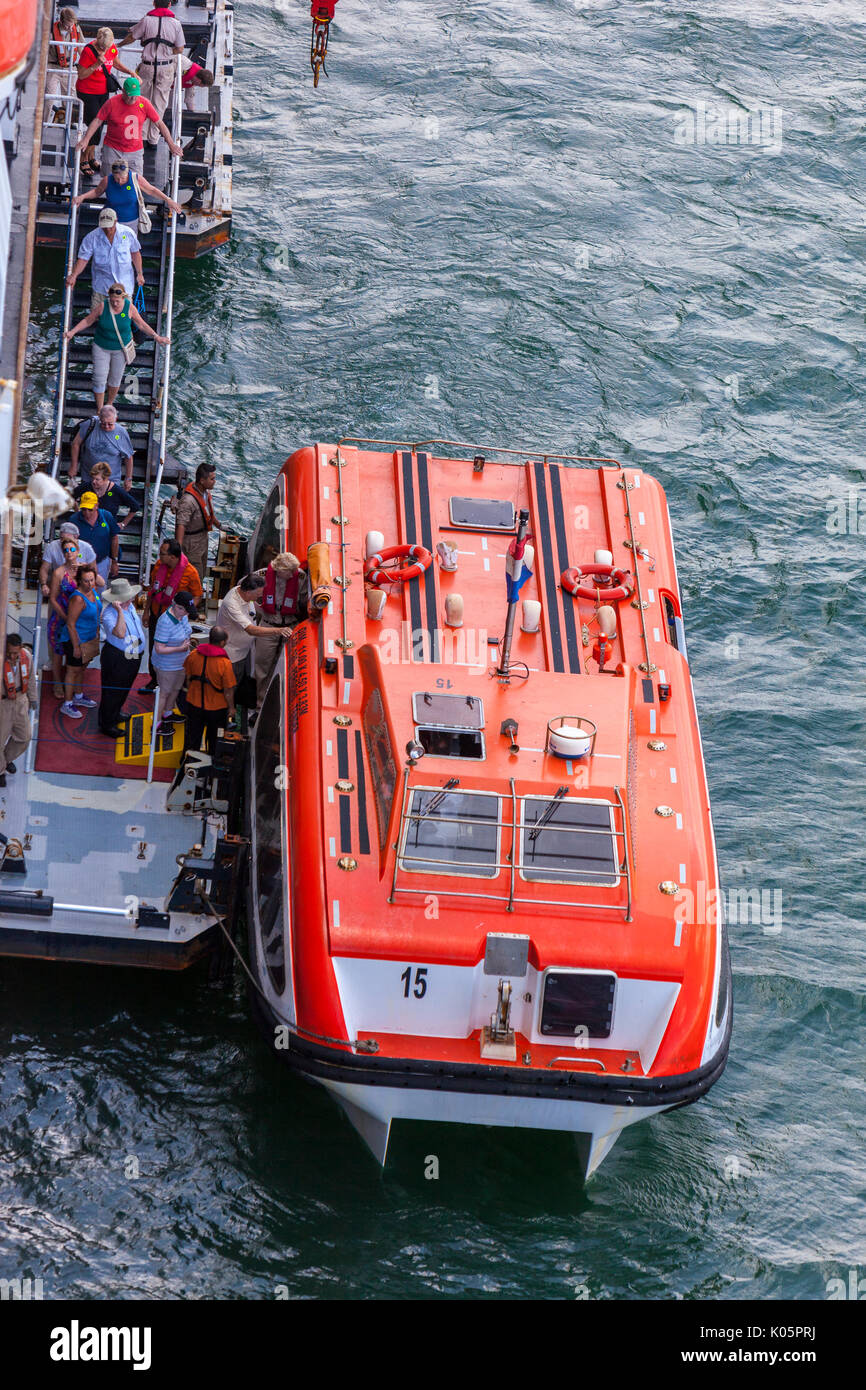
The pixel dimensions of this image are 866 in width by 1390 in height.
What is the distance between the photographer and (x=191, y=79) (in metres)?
27.2

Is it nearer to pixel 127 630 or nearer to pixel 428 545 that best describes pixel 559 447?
pixel 428 545

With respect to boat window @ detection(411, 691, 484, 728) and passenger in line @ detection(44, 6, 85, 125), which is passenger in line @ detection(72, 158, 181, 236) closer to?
passenger in line @ detection(44, 6, 85, 125)

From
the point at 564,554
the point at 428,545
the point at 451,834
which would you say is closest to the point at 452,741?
the point at 451,834

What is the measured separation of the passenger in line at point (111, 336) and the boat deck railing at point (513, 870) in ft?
26.3

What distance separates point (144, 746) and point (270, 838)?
2.30 metres

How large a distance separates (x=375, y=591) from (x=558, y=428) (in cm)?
941

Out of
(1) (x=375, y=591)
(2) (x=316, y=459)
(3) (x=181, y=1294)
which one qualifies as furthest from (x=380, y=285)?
(3) (x=181, y=1294)

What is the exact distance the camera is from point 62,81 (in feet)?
84.0

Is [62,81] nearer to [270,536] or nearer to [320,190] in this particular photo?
[320,190]

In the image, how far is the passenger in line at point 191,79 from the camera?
26891mm

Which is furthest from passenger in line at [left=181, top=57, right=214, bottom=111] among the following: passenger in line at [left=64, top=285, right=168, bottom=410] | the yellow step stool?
the yellow step stool

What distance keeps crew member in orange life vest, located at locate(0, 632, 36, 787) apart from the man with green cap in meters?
8.23

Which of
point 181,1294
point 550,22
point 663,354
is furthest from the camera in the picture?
point 550,22

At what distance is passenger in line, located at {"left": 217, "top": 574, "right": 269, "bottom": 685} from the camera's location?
17.5 m
